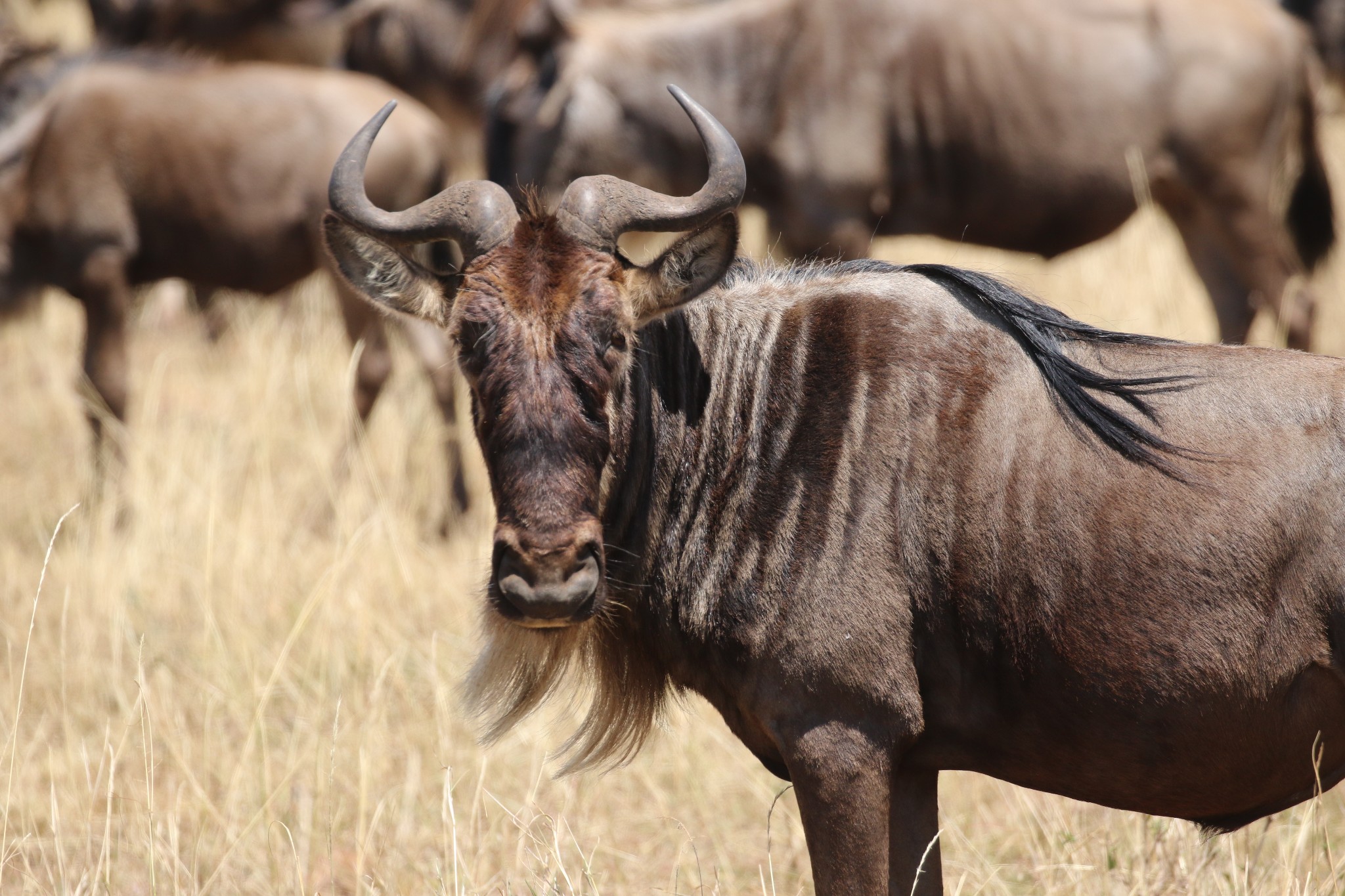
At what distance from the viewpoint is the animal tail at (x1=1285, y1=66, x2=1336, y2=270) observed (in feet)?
22.0

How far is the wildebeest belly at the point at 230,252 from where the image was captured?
6816 millimetres

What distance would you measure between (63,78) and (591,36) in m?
2.81

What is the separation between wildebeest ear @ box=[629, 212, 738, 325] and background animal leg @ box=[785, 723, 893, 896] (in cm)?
95

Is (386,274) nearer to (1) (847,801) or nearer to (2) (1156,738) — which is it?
(1) (847,801)

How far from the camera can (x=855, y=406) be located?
283 centimetres

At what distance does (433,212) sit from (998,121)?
14.1 feet

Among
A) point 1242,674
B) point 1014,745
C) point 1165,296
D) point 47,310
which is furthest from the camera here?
A: point 47,310

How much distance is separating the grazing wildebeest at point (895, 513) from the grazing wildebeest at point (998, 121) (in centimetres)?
358

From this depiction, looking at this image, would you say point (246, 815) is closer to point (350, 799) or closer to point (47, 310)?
point (350, 799)

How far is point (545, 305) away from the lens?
8.81ft

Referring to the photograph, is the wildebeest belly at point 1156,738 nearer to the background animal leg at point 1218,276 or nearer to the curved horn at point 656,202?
the curved horn at point 656,202

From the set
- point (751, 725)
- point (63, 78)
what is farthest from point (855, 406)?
point (63, 78)

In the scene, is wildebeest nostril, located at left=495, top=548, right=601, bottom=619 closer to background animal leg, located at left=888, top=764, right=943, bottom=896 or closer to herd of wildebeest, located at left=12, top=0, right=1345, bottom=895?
herd of wildebeest, located at left=12, top=0, right=1345, bottom=895

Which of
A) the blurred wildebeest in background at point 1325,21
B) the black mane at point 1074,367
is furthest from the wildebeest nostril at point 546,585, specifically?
the blurred wildebeest in background at point 1325,21
